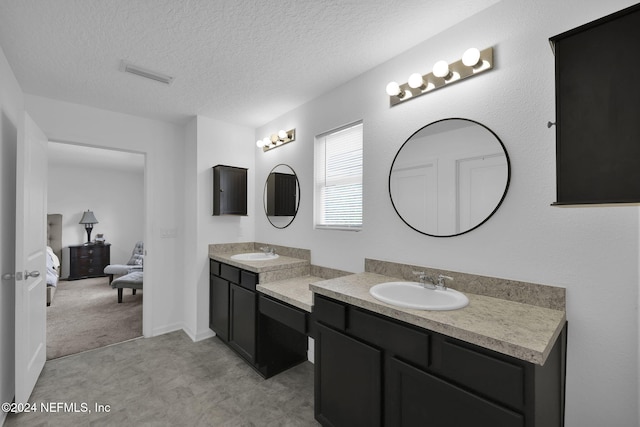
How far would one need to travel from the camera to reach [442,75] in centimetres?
165

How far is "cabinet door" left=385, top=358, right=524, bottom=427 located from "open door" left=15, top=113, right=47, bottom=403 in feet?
7.64

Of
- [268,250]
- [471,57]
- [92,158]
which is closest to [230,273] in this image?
[268,250]

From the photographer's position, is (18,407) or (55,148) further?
(55,148)

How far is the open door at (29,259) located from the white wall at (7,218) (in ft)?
0.35

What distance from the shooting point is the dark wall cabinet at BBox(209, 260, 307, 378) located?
2.34 m

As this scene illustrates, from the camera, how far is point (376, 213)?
2119 millimetres

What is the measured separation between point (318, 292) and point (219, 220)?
1.96 m

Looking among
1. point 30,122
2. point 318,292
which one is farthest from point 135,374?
point 30,122

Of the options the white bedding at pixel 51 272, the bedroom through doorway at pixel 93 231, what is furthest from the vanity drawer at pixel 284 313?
the white bedding at pixel 51 272

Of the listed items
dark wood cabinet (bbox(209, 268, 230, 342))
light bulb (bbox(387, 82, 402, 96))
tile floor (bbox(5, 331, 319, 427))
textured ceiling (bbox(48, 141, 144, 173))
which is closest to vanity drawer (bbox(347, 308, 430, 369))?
tile floor (bbox(5, 331, 319, 427))

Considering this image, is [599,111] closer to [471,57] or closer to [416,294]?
[471,57]

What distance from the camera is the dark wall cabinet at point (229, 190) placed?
313 centimetres

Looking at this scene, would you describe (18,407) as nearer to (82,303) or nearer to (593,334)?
(82,303)

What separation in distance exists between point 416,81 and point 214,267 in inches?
101
